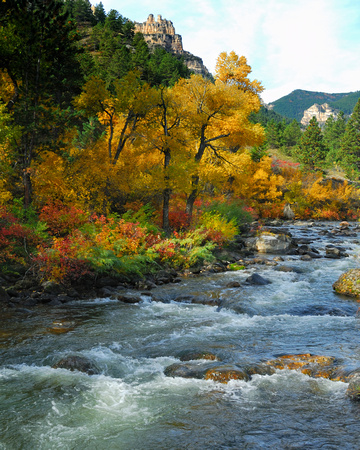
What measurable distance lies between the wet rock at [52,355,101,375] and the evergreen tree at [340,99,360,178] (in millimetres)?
61493

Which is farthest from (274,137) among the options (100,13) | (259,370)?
(259,370)

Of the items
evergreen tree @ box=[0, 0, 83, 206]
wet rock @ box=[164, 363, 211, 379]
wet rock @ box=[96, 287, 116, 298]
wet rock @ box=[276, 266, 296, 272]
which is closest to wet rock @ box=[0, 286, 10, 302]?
wet rock @ box=[96, 287, 116, 298]

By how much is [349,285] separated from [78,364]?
29.8 feet

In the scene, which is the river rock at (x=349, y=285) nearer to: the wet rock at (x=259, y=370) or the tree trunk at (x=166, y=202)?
the wet rock at (x=259, y=370)

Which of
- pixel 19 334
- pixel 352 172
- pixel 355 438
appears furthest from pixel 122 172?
pixel 352 172

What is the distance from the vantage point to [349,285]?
38.3 ft

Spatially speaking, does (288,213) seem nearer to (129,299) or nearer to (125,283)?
(125,283)

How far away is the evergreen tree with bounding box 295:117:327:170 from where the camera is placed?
61.8 meters

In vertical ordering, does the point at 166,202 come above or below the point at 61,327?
above

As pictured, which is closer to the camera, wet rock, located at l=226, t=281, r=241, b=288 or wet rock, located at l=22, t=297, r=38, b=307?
wet rock, located at l=22, t=297, r=38, b=307

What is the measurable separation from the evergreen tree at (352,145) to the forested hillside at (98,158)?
4280 centimetres

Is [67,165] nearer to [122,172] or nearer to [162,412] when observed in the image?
[122,172]

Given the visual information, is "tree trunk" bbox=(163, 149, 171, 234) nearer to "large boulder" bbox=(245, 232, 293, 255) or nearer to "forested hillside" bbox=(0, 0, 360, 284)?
"forested hillside" bbox=(0, 0, 360, 284)

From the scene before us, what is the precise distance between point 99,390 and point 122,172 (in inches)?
555
